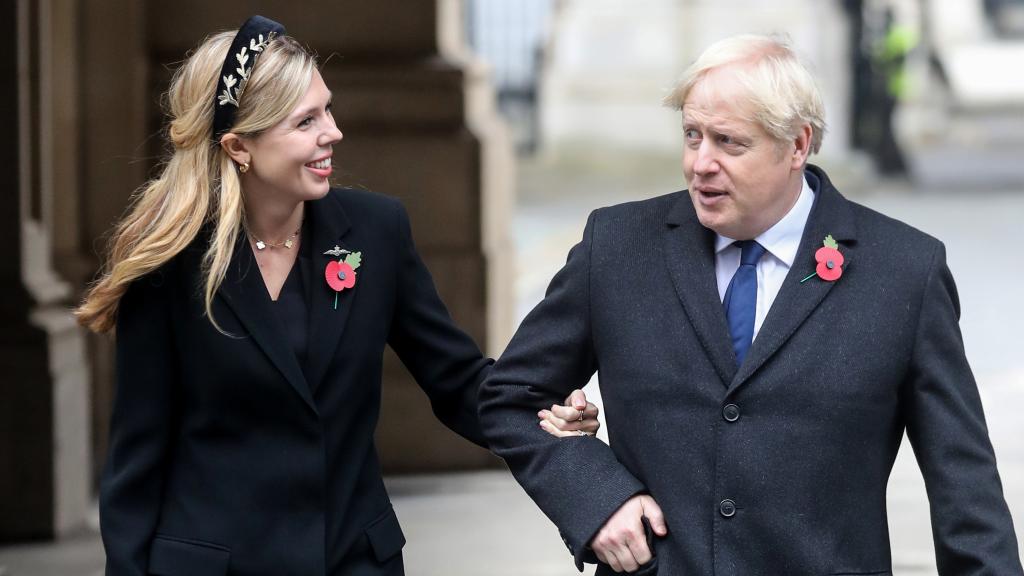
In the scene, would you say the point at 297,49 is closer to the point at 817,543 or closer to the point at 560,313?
the point at 560,313

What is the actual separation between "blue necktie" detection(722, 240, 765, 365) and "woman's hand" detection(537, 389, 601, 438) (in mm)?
360

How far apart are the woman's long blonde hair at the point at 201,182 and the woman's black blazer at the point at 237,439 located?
0.06 meters

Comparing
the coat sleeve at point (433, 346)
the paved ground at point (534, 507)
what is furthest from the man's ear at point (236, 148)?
the paved ground at point (534, 507)

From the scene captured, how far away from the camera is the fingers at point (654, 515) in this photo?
3410 millimetres

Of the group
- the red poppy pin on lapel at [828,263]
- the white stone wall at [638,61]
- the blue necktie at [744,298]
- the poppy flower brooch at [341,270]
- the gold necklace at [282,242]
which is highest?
the red poppy pin on lapel at [828,263]

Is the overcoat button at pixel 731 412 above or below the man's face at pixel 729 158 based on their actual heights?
below

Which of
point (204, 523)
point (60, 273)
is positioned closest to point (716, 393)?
point (204, 523)

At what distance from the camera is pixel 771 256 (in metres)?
3.46

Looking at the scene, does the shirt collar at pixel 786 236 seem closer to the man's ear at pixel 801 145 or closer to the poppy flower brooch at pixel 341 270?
the man's ear at pixel 801 145

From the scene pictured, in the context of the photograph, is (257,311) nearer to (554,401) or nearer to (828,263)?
(554,401)

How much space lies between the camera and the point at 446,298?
27.0 feet

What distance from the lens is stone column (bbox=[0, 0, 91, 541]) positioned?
23.4ft

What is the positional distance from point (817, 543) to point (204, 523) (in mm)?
1256

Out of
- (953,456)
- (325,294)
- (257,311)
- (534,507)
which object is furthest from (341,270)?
(534,507)
